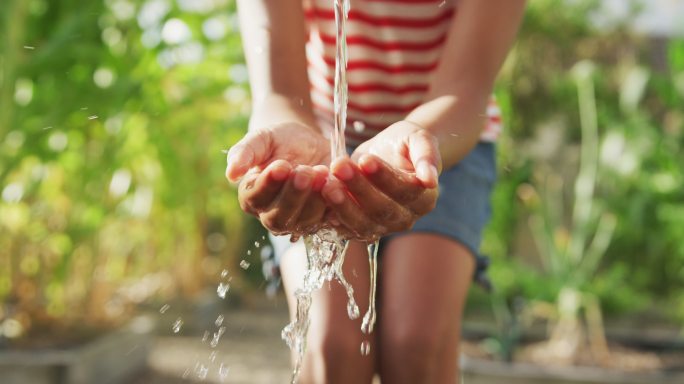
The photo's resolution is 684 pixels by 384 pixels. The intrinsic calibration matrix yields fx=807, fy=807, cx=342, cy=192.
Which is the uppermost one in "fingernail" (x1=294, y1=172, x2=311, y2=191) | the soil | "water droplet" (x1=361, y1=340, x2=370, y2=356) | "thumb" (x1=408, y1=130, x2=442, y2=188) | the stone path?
"fingernail" (x1=294, y1=172, x2=311, y2=191)

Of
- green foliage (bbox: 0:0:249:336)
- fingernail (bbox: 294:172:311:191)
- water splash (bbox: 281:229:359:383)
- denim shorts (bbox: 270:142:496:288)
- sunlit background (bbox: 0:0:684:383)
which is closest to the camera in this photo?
fingernail (bbox: 294:172:311:191)

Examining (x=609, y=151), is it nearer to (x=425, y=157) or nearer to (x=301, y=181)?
(x=425, y=157)

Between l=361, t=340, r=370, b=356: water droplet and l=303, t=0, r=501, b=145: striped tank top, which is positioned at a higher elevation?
l=303, t=0, r=501, b=145: striped tank top

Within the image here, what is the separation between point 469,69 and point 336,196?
0.42 metres

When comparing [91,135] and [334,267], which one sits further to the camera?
[91,135]

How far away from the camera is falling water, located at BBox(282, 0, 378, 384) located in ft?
3.69

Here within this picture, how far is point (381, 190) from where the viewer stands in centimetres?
90

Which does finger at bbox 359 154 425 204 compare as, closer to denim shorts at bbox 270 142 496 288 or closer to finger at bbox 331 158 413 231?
finger at bbox 331 158 413 231

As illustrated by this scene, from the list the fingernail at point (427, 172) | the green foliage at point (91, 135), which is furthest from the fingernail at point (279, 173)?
the green foliage at point (91, 135)

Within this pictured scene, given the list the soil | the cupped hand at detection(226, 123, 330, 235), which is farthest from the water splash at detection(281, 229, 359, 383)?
the soil

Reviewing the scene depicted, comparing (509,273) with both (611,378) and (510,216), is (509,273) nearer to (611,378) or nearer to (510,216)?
(510,216)

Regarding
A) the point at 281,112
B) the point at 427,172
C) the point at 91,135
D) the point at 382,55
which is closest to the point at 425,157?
the point at 427,172

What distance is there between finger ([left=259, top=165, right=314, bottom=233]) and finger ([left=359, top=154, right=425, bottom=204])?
0.06 metres

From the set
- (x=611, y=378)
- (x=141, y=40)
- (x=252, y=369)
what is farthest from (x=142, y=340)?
(x=611, y=378)
